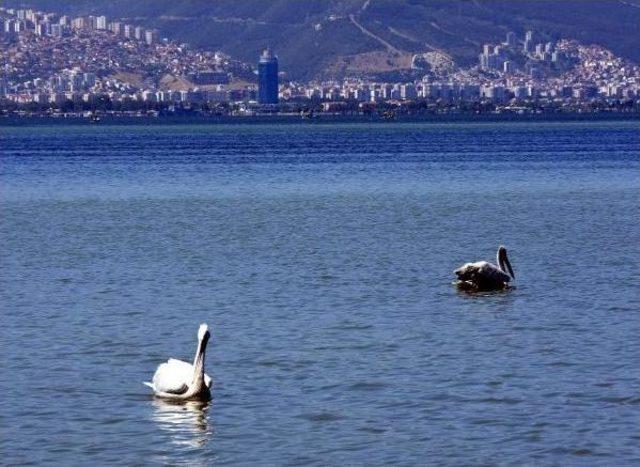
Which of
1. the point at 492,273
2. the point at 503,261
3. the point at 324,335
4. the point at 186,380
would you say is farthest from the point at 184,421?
the point at 503,261

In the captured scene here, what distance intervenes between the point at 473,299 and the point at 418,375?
761 cm

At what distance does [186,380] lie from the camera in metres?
18.4

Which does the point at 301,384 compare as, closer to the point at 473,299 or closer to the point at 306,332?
the point at 306,332

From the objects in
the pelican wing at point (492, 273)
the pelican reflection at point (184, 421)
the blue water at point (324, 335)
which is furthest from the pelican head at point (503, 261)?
the pelican reflection at point (184, 421)

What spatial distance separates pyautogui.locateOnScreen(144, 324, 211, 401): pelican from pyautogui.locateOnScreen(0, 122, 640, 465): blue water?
0.97 ft

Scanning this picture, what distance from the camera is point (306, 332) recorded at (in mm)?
22938

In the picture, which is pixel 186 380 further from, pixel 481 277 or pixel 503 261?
pixel 503 261

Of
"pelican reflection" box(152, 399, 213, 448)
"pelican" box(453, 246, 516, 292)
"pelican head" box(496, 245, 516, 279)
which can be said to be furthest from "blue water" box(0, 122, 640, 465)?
"pelican" box(453, 246, 516, 292)

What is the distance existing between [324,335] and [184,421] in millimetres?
5366

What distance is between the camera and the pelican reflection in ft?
54.8

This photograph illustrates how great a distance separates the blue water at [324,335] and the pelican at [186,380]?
0.97 feet

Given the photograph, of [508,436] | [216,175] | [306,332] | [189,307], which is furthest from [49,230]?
[216,175]

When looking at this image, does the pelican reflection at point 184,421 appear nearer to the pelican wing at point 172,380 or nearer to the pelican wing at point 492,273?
the pelican wing at point 172,380

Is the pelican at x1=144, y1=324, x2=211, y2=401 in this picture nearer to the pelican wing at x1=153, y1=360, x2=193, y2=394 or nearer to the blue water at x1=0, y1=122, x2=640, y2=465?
the pelican wing at x1=153, y1=360, x2=193, y2=394
